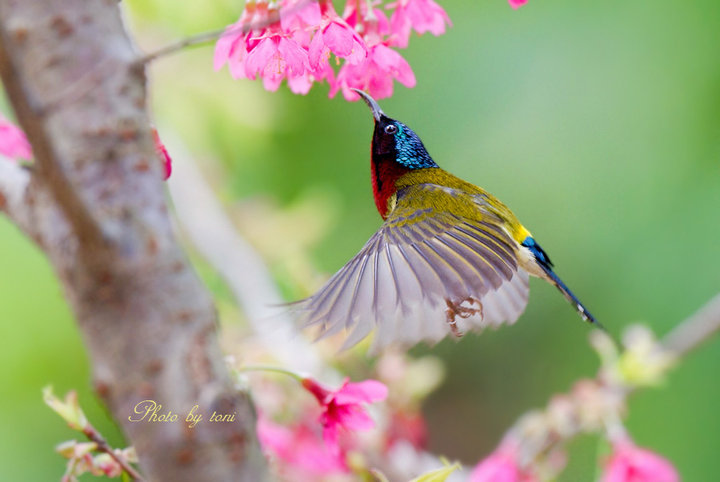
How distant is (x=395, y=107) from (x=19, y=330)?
1523 mm

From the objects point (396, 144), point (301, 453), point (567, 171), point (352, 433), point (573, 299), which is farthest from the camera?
point (567, 171)

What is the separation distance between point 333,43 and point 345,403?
12.6 inches

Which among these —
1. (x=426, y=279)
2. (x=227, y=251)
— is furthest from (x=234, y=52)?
(x=227, y=251)

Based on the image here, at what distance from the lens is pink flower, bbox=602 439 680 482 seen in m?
1.23

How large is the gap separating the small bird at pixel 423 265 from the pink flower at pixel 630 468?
33 centimetres

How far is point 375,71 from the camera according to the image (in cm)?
79

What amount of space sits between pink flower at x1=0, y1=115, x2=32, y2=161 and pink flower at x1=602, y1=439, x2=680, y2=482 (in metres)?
0.91

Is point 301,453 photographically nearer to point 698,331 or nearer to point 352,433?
point 352,433

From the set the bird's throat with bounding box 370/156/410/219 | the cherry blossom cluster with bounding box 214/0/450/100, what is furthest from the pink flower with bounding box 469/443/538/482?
the cherry blossom cluster with bounding box 214/0/450/100

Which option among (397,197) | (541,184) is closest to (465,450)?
(541,184)

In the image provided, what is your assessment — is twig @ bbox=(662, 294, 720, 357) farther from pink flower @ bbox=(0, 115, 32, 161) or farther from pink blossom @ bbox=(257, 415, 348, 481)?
pink flower @ bbox=(0, 115, 32, 161)

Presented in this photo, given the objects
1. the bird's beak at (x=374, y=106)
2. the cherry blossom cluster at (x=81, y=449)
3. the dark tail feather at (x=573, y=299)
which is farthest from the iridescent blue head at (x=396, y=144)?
the cherry blossom cluster at (x=81, y=449)

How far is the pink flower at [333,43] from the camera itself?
70 cm

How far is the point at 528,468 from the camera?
1232 millimetres
